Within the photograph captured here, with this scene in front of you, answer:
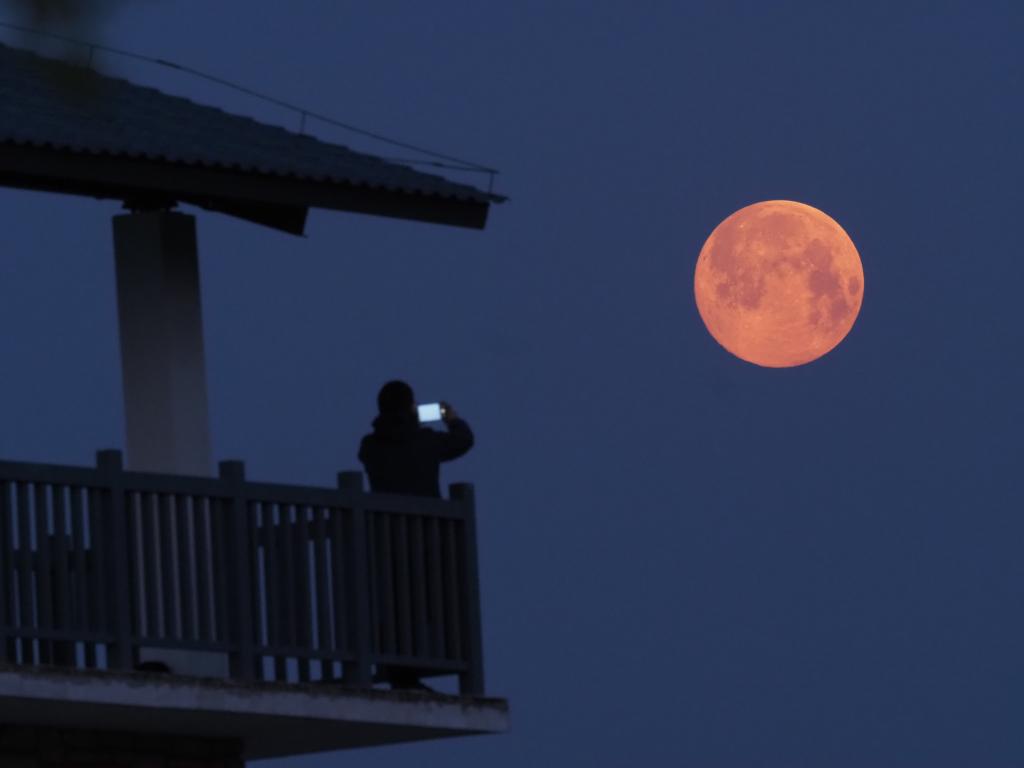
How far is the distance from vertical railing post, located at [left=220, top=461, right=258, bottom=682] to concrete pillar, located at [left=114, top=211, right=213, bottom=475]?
1169 millimetres

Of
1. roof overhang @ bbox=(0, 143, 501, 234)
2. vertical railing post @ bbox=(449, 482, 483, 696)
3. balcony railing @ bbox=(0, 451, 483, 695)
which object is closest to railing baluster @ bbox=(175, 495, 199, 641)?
balcony railing @ bbox=(0, 451, 483, 695)

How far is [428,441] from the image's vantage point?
1224cm

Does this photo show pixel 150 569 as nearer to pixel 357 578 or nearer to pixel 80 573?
pixel 80 573

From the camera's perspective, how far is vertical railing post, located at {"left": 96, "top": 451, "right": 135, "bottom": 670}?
1052cm

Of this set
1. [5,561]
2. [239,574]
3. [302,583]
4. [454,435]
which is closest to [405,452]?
[454,435]

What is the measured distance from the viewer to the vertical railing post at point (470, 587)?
1225cm

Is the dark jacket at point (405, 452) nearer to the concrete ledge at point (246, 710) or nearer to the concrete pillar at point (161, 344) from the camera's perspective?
the concrete pillar at point (161, 344)

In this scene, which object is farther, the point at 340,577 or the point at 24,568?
the point at 340,577

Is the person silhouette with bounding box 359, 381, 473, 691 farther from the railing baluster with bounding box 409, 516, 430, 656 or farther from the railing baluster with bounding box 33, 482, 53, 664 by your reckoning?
the railing baluster with bounding box 33, 482, 53, 664

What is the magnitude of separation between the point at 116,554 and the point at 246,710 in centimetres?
122

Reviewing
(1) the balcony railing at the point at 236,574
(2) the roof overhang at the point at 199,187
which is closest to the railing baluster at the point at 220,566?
(1) the balcony railing at the point at 236,574

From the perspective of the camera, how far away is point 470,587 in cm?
1225

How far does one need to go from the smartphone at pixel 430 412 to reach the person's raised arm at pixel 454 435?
0.07 ft

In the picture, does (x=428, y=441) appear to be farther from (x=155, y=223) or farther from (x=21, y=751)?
(x=21, y=751)
